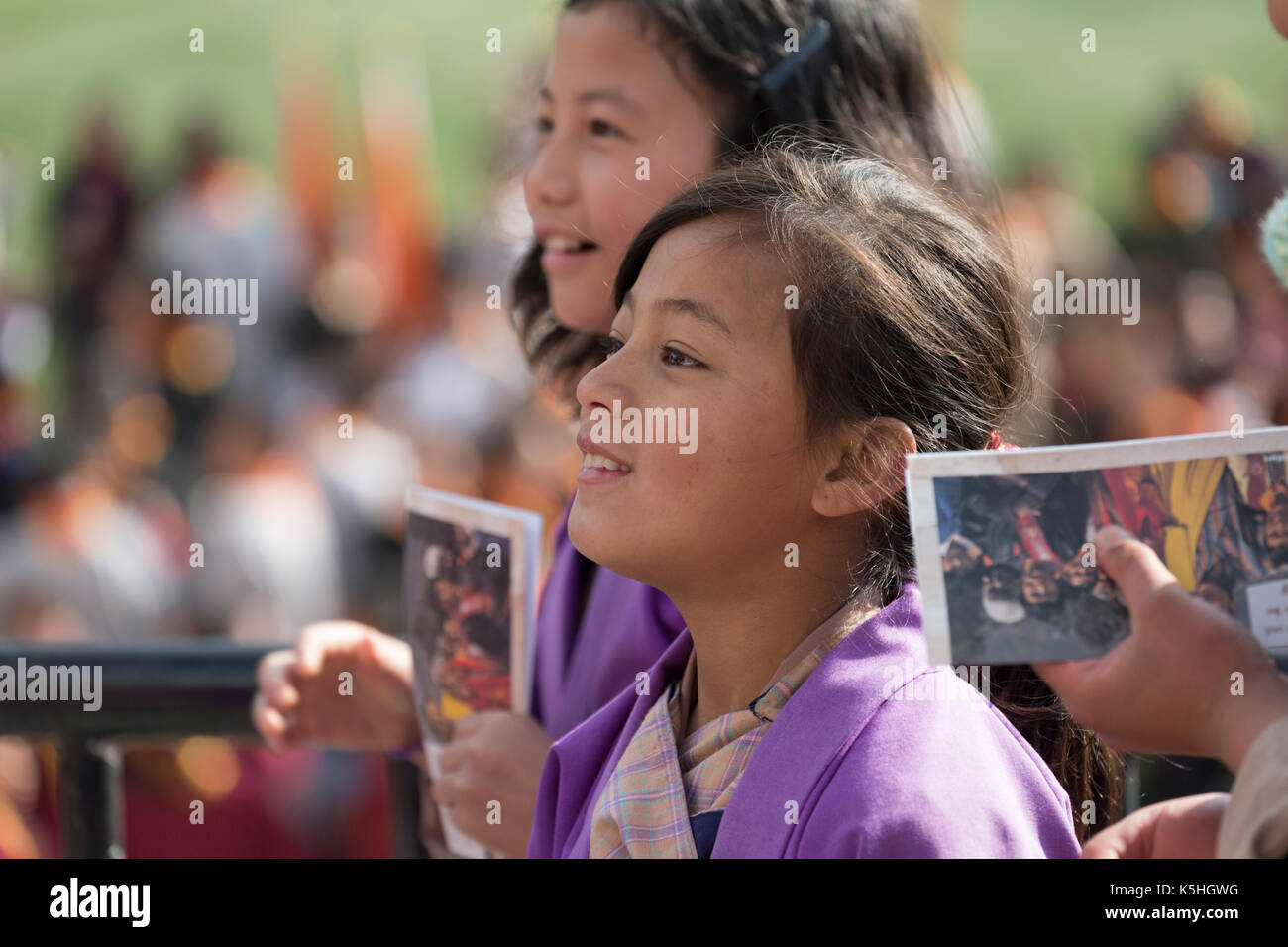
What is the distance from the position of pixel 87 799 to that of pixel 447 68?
9209 millimetres

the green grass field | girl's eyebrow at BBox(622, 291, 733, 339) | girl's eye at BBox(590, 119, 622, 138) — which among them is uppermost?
the green grass field

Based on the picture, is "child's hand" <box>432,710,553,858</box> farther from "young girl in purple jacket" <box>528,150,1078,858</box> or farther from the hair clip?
the hair clip

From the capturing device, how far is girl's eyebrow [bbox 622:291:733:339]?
136 centimetres

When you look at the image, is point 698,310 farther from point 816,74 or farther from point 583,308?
point 816,74

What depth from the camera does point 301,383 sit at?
610cm

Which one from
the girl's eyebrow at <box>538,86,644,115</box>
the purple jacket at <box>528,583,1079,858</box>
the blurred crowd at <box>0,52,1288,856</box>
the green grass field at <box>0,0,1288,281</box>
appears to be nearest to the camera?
the purple jacket at <box>528,583,1079,858</box>

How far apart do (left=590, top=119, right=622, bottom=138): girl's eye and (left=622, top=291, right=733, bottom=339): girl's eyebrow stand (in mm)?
561

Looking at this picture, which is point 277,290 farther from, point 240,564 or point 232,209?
point 240,564

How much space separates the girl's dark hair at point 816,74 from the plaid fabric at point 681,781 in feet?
2.62

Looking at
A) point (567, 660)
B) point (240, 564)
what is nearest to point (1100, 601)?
point (567, 660)

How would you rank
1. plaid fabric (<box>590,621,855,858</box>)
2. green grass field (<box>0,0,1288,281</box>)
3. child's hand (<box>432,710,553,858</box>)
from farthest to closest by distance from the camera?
green grass field (<box>0,0,1288,281</box>) < child's hand (<box>432,710,553,858</box>) < plaid fabric (<box>590,621,855,858</box>)

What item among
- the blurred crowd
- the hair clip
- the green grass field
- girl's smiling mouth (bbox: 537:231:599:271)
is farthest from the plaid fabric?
the green grass field

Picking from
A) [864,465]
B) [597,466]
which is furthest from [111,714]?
[864,465]
